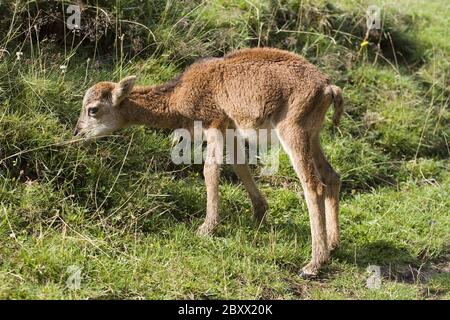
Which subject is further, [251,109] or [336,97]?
[251,109]

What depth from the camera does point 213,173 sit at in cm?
821

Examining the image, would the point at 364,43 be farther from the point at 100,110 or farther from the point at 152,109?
the point at 100,110

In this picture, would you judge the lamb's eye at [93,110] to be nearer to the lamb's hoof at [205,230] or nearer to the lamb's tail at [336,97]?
the lamb's hoof at [205,230]

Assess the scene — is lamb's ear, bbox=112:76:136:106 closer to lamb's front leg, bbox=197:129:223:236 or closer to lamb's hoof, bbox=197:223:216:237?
lamb's front leg, bbox=197:129:223:236

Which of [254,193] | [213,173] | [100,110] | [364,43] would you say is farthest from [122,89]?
[364,43]

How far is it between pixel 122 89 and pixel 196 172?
1.64 m

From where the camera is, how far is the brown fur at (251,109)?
7684 mm

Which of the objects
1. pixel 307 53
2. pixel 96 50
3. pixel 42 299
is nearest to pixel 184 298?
pixel 42 299

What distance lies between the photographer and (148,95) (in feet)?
28.2

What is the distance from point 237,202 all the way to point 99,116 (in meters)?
1.98

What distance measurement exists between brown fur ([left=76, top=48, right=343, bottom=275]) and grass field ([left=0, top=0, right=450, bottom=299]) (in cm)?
32

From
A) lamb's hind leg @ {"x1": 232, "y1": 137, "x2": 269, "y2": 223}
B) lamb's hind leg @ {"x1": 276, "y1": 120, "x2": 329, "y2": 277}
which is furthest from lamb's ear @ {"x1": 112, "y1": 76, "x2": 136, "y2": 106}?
lamb's hind leg @ {"x1": 276, "y1": 120, "x2": 329, "y2": 277}

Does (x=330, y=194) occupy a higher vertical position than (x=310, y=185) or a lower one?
lower

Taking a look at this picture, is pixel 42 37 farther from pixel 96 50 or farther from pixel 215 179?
pixel 215 179
